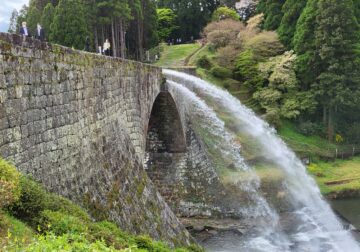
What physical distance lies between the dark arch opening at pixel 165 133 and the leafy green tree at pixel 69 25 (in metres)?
10.6

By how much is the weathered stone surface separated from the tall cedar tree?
2353cm

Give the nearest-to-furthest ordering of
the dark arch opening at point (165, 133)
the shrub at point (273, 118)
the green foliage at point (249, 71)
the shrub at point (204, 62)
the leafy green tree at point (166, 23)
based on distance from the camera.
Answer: the dark arch opening at point (165, 133)
the shrub at point (273, 118)
the green foliage at point (249, 71)
the shrub at point (204, 62)
the leafy green tree at point (166, 23)

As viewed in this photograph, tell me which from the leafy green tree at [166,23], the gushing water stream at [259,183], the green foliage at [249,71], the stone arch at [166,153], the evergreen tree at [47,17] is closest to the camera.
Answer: the gushing water stream at [259,183]

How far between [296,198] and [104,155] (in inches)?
709

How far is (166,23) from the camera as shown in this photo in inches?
2425

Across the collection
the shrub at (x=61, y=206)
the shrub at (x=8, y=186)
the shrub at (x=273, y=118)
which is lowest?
the shrub at (x=273, y=118)

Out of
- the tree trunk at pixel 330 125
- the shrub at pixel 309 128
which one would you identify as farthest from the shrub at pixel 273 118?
the tree trunk at pixel 330 125

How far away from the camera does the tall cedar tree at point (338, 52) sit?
35.1m

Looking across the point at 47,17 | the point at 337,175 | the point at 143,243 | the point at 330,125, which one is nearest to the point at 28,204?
the point at 143,243

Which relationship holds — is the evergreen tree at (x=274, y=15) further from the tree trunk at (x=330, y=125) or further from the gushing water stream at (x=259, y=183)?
the gushing water stream at (x=259, y=183)

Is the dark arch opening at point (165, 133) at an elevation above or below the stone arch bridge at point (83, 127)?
below

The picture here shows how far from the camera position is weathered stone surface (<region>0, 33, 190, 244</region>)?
754 cm

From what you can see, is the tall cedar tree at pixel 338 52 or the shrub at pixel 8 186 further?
the tall cedar tree at pixel 338 52

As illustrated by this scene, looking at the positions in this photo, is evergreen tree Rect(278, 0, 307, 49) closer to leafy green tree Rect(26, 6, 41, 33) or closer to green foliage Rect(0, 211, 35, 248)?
leafy green tree Rect(26, 6, 41, 33)
